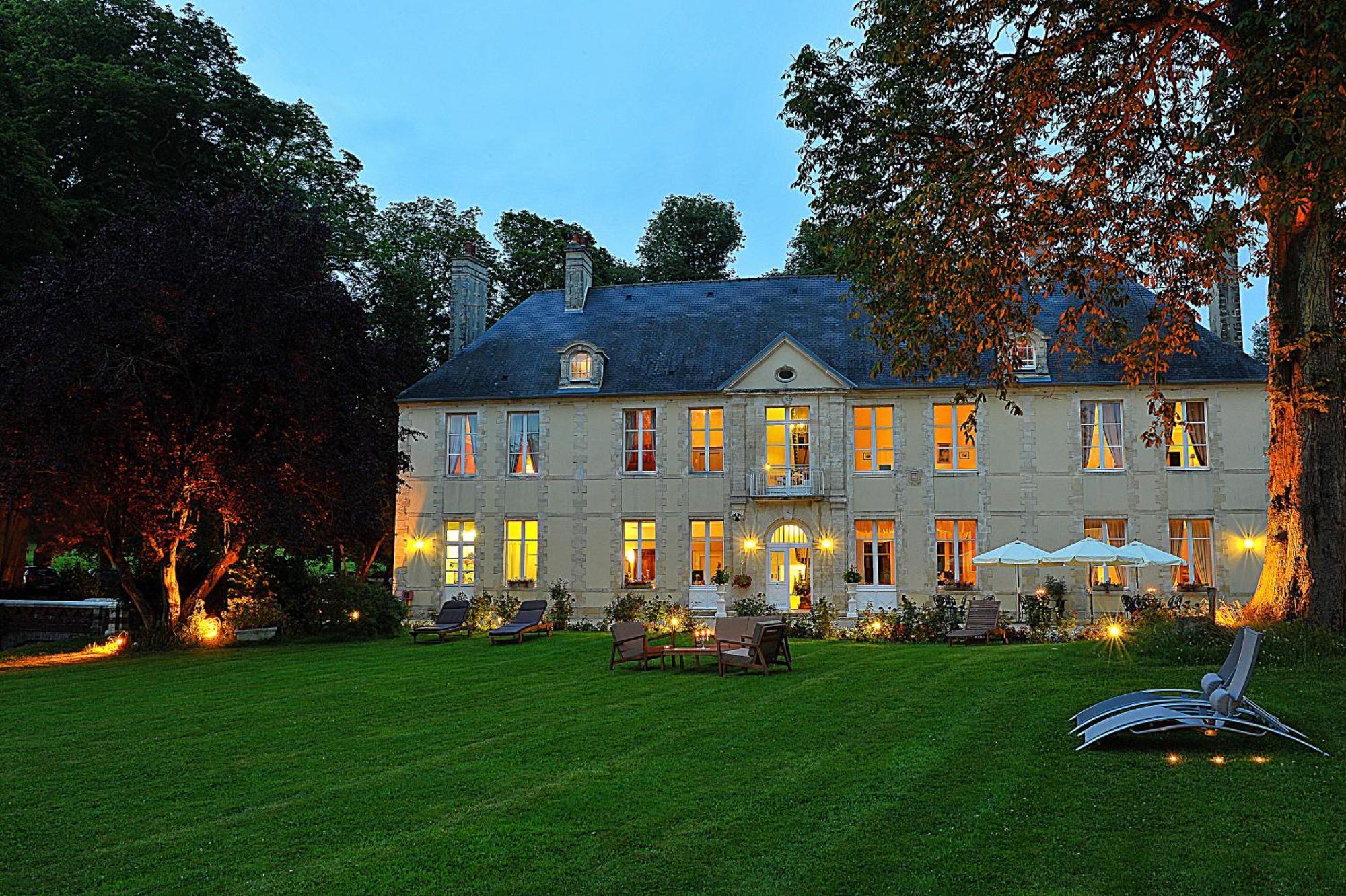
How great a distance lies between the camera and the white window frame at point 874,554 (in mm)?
24484

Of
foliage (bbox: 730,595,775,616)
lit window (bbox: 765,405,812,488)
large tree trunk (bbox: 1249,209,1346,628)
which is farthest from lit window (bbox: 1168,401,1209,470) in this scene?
large tree trunk (bbox: 1249,209,1346,628)

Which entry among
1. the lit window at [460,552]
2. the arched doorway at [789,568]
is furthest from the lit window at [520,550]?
the arched doorway at [789,568]

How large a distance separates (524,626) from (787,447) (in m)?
8.99

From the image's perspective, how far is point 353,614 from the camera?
→ 70.3ft

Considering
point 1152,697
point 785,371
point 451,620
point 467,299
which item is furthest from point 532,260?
point 1152,697

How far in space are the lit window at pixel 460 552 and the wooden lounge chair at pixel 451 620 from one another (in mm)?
4588

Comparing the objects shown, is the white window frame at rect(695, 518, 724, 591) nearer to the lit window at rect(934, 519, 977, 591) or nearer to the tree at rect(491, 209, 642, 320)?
the lit window at rect(934, 519, 977, 591)

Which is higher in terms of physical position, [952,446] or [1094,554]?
[952,446]

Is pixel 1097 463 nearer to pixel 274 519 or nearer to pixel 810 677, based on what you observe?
pixel 810 677

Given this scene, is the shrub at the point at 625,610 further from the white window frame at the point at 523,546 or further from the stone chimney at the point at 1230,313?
the stone chimney at the point at 1230,313

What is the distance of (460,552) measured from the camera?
87.6ft

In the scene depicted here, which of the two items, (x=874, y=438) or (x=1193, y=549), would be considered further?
(x=874, y=438)

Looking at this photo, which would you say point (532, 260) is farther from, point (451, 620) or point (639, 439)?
point (451, 620)

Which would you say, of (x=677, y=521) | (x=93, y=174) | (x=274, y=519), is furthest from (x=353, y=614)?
(x=93, y=174)
